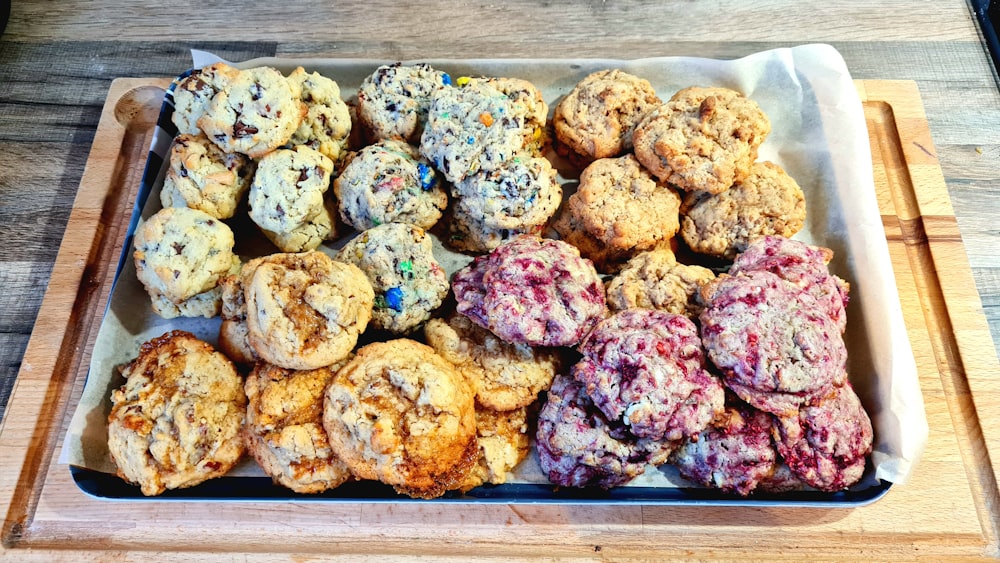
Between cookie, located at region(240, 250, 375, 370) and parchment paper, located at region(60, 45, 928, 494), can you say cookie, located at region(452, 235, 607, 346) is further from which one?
parchment paper, located at region(60, 45, 928, 494)

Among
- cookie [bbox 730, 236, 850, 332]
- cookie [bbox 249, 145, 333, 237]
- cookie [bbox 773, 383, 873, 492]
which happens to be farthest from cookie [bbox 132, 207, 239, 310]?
cookie [bbox 773, 383, 873, 492]

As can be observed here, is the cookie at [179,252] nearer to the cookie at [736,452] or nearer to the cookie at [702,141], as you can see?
the cookie at [702,141]

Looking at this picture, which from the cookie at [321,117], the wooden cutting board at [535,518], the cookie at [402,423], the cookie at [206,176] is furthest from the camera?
the cookie at [321,117]

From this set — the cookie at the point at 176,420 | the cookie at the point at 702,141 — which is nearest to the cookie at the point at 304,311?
the cookie at the point at 176,420

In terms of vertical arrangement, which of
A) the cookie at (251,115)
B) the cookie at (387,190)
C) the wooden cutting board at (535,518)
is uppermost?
the cookie at (251,115)

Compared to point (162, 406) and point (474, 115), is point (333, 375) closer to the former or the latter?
point (162, 406)

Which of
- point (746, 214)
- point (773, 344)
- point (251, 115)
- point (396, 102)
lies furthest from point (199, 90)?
point (773, 344)
